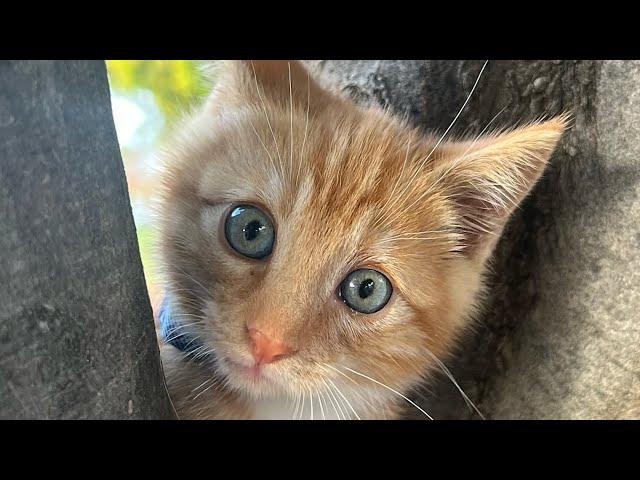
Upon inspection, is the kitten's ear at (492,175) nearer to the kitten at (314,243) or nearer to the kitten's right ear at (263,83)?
the kitten at (314,243)

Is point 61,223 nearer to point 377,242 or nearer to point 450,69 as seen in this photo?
point 377,242

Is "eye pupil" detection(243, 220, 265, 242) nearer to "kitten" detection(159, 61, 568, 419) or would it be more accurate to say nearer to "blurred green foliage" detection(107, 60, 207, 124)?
"kitten" detection(159, 61, 568, 419)

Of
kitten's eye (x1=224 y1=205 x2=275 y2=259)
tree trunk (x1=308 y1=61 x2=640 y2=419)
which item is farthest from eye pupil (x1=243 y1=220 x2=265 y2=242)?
tree trunk (x1=308 y1=61 x2=640 y2=419)

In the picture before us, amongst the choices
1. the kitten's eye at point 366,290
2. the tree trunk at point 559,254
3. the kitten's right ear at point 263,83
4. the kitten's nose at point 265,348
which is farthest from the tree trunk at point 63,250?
the tree trunk at point 559,254

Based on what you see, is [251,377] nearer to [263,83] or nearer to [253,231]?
[253,231]

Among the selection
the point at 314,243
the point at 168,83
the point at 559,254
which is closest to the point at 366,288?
the point at 314,243

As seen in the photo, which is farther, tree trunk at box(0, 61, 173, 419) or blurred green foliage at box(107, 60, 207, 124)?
blurred green foliage at box(107, 60, 207, 124)
